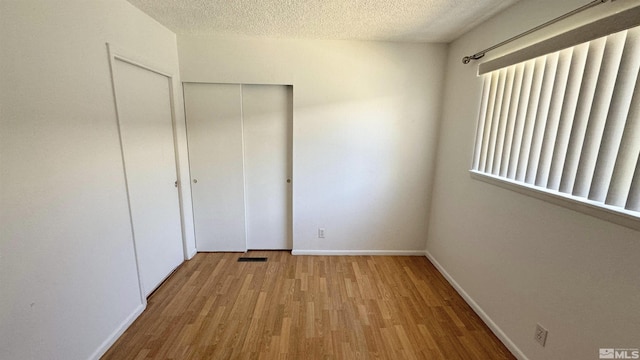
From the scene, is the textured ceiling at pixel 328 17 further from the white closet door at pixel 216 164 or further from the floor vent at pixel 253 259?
the floor vent at pixel 253 259

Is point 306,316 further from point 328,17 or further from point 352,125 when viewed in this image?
point 328,17

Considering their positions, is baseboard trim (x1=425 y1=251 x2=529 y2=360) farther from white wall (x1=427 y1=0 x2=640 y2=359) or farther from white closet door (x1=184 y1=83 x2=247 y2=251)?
white closet door (x1=184 y1=83 x2=247 y2=251)

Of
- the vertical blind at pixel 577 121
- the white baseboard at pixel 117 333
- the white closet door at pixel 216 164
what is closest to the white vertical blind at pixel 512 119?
the vertical blind at pixel 577 121

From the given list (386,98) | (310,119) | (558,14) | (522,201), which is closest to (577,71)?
(558,14)

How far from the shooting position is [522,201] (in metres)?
1.63

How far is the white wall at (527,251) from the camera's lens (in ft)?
3.72

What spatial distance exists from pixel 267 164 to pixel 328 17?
160cm

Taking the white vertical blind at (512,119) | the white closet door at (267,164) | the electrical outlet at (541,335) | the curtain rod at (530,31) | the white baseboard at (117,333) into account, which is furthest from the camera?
the white closet door at (267,164)

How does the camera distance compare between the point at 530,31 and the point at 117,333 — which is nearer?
the point at 530,31

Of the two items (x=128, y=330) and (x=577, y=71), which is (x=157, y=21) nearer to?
(x=128, y=330)

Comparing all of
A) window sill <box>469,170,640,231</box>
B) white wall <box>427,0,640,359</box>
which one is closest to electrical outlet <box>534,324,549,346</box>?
white wall <box>427,0,640,359</box>

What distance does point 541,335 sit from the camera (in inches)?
58.1

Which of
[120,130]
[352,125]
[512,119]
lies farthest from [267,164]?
[512,119]

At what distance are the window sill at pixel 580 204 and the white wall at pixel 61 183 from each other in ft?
9.00
